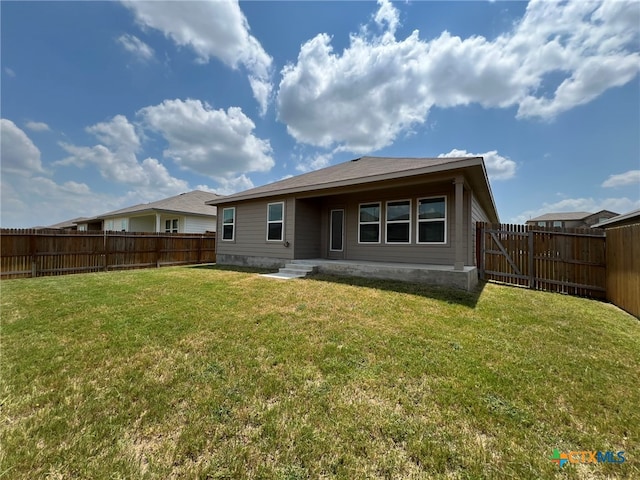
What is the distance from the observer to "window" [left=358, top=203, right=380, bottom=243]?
8992 mm

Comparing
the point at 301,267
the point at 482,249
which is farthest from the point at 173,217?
the point at 482,249

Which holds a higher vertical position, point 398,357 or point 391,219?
point 391,219

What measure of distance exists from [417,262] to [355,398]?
6415mm

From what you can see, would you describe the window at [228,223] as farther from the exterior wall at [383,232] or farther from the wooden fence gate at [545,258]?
the wooden fence gate at [545,258]

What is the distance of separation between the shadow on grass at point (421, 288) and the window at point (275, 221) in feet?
9.49

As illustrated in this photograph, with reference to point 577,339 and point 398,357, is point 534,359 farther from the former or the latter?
point 398,357

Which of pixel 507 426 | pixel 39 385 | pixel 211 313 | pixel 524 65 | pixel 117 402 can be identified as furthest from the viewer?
pixel 524 65

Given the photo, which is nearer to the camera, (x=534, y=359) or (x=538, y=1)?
(x=534, y=359)

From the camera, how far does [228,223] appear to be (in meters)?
11.8

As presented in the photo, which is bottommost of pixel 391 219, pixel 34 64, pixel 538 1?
pixel 391 219

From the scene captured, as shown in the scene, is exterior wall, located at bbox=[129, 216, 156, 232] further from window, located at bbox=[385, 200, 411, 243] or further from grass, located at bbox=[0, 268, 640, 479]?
window, located at bbox=[385, 200, 411, 243]

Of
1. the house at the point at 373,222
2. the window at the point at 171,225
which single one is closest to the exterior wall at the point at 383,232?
the house at the point at 373,222

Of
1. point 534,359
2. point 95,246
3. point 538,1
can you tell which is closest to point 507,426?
point 534,359

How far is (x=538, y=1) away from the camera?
670 centimetres
